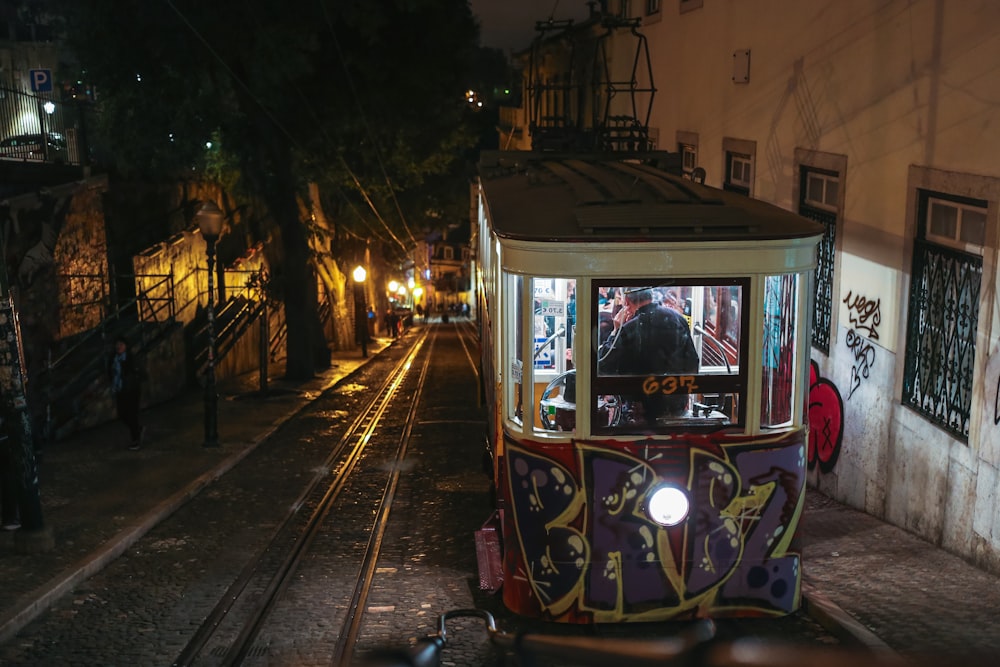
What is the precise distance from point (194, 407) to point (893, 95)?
1237 centimetres

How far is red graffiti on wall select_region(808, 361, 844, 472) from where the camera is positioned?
10188 millimetres

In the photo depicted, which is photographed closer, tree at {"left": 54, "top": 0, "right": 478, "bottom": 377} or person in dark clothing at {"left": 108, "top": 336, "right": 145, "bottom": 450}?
person in dark clothing at {"left": 108, "top": 336, "right": 145, "bottom": 450}

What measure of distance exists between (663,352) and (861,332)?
13.4 feet

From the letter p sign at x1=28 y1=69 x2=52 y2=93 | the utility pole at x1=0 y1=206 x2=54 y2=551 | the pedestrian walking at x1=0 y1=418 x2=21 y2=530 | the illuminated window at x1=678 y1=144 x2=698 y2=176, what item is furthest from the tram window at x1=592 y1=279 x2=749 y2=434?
the letter p sign at x1=28 y1=69 x2=52 y2=93

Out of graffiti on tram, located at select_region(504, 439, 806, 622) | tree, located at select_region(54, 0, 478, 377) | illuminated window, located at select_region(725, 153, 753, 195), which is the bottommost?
graffiti on tram, located at select_region(504, 439, 806, 622)

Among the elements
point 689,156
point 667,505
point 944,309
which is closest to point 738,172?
point 689,156

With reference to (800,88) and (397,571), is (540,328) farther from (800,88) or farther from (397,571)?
(800,88)

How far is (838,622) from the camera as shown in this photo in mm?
6637

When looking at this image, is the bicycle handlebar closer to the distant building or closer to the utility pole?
the utility pole

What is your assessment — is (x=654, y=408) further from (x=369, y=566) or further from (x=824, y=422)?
(x=824, y=422)

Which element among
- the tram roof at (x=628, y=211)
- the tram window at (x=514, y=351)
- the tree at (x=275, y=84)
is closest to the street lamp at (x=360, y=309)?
the tree at (x=275, y=84)

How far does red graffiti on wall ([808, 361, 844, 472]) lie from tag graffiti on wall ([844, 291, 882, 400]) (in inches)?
12.7

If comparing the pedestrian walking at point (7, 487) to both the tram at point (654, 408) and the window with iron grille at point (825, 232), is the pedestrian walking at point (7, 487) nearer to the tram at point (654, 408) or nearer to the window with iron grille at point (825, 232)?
the tram at point (654, 408)

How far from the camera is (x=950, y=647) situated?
20.0ft
